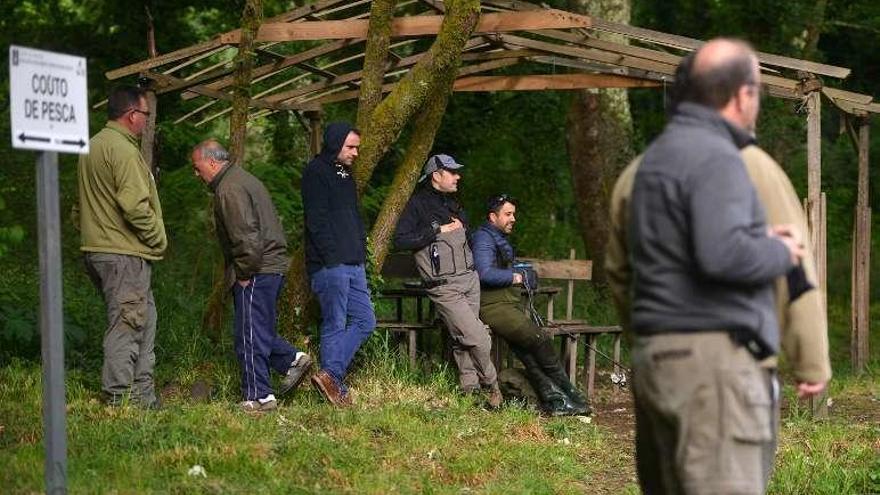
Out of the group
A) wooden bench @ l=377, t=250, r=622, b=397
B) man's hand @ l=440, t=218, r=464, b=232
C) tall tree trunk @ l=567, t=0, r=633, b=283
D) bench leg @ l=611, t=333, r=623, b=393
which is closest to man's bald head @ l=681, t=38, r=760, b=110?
man's hand @ l=440, t=218, r=464, b=232

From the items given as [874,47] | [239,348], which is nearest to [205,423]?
[239,348]

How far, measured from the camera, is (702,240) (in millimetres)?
4578

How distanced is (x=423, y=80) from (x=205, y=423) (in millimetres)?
3501

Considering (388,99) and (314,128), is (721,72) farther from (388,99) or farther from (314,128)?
(314,128)

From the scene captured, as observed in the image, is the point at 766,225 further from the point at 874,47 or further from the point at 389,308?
the point at 874,47

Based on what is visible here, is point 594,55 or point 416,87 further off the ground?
point 594,55

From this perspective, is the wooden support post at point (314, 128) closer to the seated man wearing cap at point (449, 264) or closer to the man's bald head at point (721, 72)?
the seated man wearing cap at point (449, 264)

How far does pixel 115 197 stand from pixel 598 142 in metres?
9.42

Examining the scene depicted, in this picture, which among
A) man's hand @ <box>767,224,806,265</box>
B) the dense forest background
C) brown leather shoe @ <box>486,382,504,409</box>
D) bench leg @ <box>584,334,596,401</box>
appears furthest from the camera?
the dense forest background

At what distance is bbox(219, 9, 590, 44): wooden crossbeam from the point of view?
417 inches

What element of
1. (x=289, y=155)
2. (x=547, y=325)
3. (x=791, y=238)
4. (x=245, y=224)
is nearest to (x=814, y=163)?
(x=547, y=325)

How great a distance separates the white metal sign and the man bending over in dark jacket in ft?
12.3

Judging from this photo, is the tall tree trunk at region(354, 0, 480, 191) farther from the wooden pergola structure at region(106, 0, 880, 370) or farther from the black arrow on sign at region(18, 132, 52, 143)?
the black arrow on sign at region(18, 132, 52, 143)

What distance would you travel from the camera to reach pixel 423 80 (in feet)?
35.9
